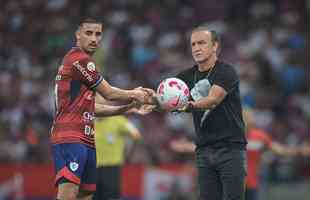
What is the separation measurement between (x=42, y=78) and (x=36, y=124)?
65.6 inches

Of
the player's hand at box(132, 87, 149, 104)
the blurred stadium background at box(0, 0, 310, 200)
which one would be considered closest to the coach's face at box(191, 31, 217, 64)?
the player's hand at box(132, 87, 149, 104)

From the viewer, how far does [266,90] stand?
57.4 feet

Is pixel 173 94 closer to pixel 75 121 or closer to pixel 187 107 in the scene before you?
pixel 187 107

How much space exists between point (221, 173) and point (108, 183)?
10.8 feet

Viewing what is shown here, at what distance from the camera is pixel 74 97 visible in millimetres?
9438

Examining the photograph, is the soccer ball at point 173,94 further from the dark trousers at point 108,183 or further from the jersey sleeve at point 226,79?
the dark trousers at point 108,183

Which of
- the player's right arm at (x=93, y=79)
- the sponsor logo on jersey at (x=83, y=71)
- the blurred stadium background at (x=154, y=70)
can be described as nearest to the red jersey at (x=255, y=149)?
the blurred stadium background at (x=154, y=70)

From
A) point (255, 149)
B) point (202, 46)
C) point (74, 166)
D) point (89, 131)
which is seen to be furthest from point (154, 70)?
point (74, 166)

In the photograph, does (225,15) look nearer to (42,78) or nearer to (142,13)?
(142,13)

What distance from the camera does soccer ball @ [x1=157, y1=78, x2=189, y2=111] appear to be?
369 inches

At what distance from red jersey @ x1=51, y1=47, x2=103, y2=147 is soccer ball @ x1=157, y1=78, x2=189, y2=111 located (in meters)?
0.69

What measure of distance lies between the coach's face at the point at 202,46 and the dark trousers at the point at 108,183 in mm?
3452

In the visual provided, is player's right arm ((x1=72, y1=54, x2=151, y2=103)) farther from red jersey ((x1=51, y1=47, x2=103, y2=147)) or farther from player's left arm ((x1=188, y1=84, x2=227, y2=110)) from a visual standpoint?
player's left arm ((x1=188, y1=84, x2=227, y2=110))

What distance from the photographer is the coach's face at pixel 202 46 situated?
31.7ft
